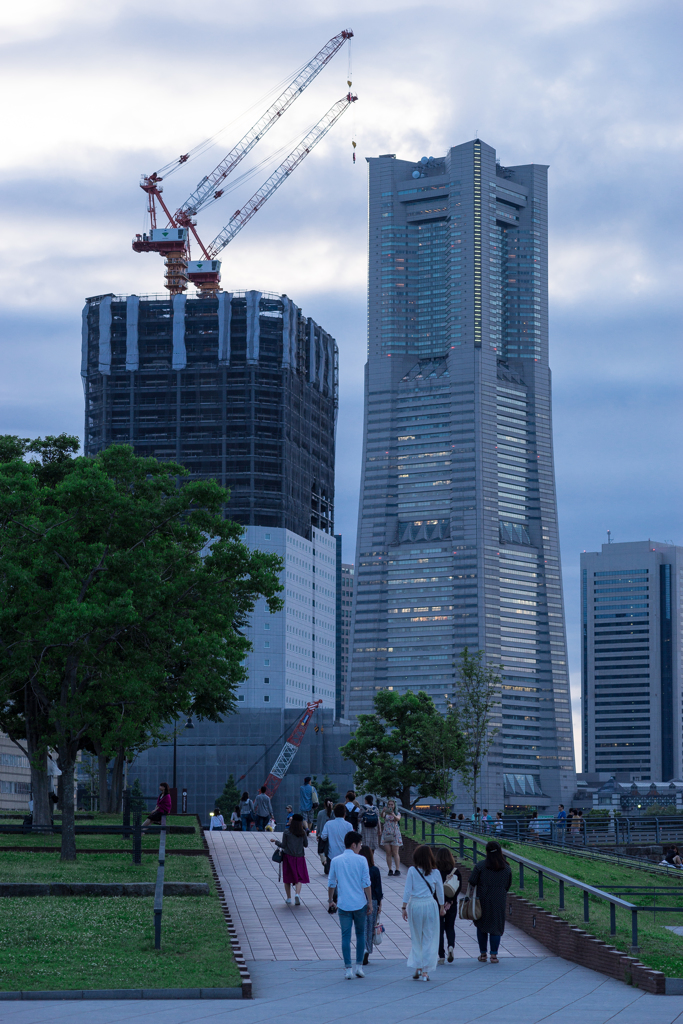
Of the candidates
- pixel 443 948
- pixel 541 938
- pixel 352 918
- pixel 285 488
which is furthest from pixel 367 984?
pixel 285 488

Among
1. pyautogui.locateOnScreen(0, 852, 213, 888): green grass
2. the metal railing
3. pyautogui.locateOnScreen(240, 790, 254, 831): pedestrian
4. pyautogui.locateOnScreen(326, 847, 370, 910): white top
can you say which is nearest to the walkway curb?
pyautogui.locateOnScreen(326, 847, 370, 910): white top

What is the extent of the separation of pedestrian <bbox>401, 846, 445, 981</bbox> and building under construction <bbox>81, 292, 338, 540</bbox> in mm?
167353

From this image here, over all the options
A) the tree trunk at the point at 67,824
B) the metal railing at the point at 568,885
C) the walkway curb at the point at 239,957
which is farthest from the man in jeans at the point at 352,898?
the tree trunk at the point at 67,824

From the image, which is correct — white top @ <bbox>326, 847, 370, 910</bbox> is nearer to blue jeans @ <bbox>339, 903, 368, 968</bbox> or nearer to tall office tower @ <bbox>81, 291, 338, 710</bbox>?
blue jeans @ <bbox>339, 903, 368, 968</bbox>

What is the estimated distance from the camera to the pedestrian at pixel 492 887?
1872cm

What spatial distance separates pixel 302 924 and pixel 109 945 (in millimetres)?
5230

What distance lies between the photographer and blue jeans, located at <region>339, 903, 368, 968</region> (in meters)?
17.4

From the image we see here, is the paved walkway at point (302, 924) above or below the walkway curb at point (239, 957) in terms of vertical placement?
below

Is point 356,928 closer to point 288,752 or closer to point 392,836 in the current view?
point 392,836

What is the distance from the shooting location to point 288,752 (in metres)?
162

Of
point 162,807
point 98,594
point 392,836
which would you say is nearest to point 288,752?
point 162,807

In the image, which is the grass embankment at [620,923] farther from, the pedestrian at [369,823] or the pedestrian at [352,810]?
the pedestrian at [352,810]

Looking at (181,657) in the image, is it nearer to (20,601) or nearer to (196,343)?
(20,601)

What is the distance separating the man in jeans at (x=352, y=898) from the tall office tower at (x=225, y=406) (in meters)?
166
